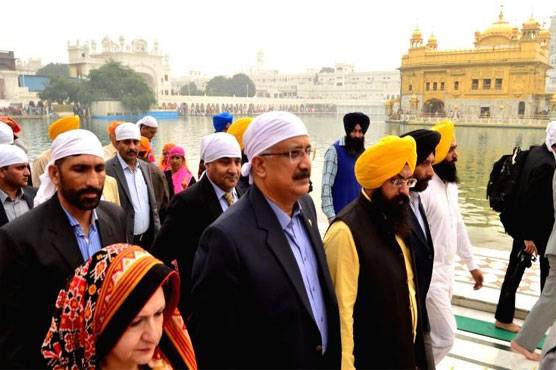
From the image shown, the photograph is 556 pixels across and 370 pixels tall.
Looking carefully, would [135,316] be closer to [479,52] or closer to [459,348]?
[459,348]

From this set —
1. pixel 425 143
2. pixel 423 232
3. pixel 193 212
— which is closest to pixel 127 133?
pixel 193 212

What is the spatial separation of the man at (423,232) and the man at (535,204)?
1197 millimetres

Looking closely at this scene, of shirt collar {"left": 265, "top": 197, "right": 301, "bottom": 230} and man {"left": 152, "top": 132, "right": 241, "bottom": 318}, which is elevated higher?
shirt collar {"left": 265, "top": 197, "right": 301, "bottom": 230}

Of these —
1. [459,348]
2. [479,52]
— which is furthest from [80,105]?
[459,348]

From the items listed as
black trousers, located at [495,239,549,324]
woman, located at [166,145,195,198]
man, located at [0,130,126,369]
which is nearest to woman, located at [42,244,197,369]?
man, located at [0,130,126,369]

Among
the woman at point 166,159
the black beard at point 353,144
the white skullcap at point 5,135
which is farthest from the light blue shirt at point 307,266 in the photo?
the woman at point 166,159

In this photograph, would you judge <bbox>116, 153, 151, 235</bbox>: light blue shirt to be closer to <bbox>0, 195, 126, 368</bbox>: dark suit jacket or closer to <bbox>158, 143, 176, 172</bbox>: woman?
<bbox>158, 143, 176, 172</bbox>: woman

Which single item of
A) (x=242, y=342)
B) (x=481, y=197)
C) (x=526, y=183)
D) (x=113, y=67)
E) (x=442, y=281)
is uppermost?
(x=113, y=67)

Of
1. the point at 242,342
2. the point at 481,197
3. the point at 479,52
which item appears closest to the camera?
the point at 242,342

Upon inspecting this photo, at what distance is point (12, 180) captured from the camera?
2.86m

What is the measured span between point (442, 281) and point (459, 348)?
1025 millimetres

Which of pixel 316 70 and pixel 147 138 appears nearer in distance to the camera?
pixel 147 138

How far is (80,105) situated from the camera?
48969mm

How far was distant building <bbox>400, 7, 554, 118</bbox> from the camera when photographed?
40281 mm
